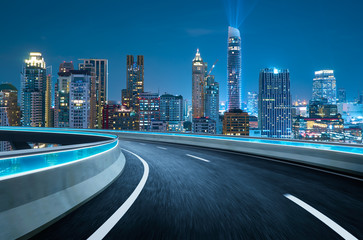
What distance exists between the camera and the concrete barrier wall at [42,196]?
10.3 ft

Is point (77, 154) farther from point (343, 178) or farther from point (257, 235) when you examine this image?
point (343, 178)

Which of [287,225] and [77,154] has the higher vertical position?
[77,154]

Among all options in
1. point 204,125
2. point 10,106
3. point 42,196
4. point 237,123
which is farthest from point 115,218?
point 10,106

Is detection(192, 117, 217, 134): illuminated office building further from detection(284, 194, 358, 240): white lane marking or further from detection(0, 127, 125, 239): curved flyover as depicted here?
detection(284, 194, 358, 240): white lane marking

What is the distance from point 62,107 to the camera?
178 metres

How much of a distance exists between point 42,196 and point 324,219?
179 inches

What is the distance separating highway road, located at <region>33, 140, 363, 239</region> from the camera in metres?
3.45

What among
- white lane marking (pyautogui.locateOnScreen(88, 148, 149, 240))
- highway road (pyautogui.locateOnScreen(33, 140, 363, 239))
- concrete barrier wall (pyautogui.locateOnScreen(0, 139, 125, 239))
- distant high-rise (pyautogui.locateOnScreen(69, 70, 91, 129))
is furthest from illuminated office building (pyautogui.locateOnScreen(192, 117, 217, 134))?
concrete barrier wall (pyautogui.locateOnScreen(0, 139, 125, 239))

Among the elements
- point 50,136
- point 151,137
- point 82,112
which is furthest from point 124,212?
point 82,112

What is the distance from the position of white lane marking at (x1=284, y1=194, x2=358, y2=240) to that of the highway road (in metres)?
0.01

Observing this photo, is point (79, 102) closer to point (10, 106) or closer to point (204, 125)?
point (10, 106)

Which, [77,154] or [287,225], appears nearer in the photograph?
[287,225]

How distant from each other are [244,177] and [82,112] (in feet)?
560

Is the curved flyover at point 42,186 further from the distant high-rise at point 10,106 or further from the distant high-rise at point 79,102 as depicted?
the distant high-rise at point 10,106
